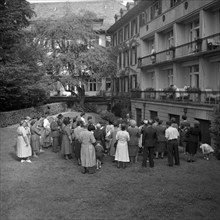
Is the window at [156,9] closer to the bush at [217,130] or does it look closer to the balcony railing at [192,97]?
the balcony railing at [192,97]

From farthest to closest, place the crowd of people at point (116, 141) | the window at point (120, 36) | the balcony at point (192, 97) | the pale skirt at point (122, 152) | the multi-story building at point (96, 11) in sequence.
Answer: the multi-story building at point (96, 11)
the window at point (120, 36)
the balcony at point (192, 97)
the pale skirt at point (122, 152)
the crowd of people at point (116, 141)

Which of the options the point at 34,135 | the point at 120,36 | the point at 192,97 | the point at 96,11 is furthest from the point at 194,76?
the point at 96,11

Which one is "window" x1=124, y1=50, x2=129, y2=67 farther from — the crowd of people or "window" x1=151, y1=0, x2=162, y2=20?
the crowd of people

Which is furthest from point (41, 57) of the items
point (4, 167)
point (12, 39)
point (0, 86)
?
point (4, 167)

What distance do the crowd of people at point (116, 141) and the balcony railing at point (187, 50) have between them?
21.7 ft

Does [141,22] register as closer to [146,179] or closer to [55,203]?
[146,179]

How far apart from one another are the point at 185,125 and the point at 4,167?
324 inches

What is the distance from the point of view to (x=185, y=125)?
14047 mm

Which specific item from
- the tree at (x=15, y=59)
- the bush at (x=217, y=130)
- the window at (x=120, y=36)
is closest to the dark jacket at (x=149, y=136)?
the bush at (x=217, y=130)

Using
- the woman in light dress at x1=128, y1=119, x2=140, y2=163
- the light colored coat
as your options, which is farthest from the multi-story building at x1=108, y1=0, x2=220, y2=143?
the light colored coat

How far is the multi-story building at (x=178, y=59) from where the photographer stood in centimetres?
1842

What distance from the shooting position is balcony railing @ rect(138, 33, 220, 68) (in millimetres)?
18250

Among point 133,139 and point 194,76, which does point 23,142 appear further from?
point 194,76

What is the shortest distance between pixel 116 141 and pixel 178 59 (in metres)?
12.2
